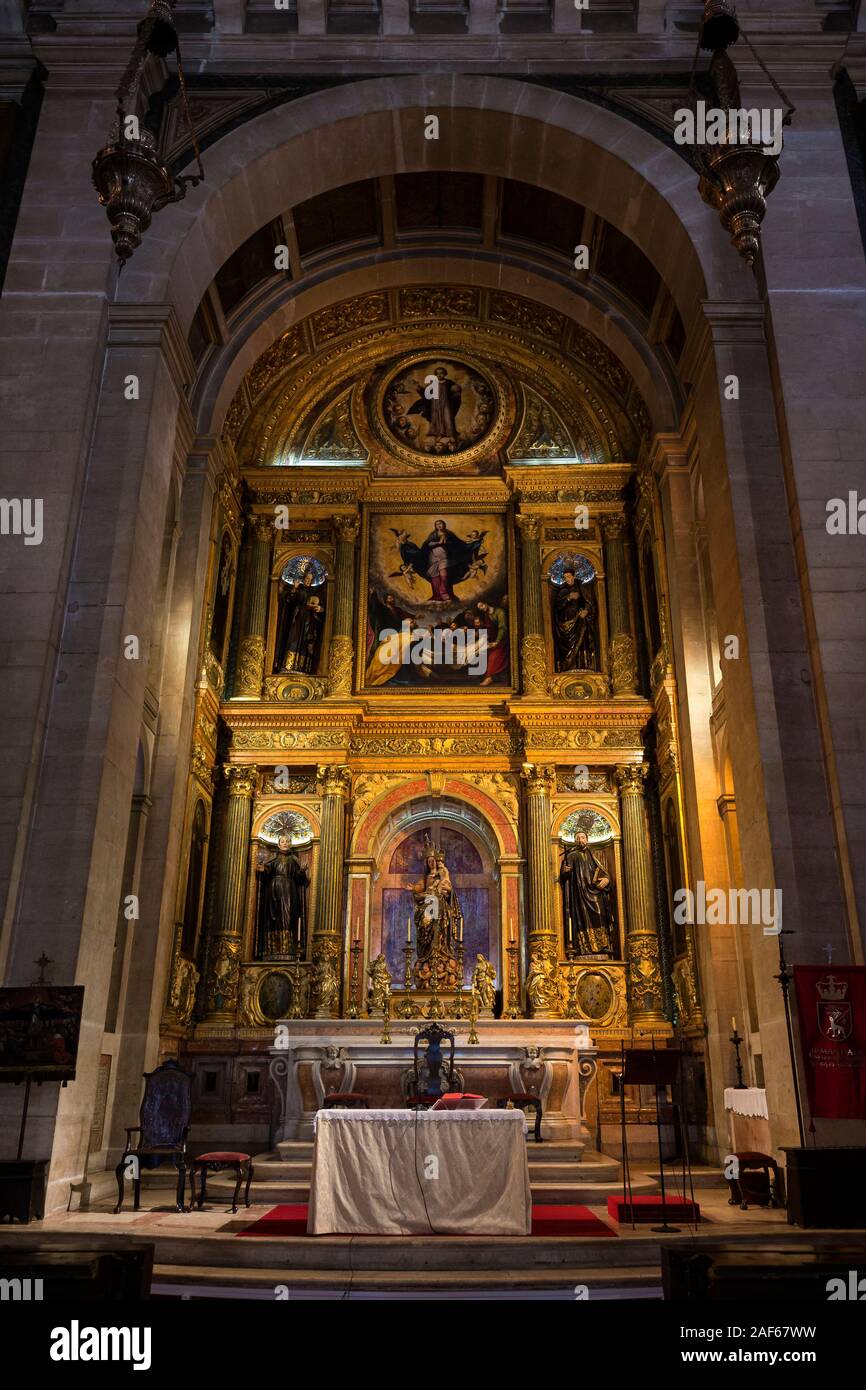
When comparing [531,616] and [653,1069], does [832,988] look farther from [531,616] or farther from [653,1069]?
[531,616]

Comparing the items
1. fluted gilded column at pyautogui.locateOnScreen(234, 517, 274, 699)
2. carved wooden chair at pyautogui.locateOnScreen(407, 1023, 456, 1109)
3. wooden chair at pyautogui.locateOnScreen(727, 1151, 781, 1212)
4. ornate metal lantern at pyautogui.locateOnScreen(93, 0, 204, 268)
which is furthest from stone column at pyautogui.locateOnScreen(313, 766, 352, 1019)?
ornate metal lantern at pyautogui.locateOnScreen(93, 0, 204, 268)

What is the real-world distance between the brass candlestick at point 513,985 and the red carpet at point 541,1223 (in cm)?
591

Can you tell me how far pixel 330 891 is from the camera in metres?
14.9

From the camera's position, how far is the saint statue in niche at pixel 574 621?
1655 centimetres

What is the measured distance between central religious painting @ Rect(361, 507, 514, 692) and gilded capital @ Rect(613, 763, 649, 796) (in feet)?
7.64

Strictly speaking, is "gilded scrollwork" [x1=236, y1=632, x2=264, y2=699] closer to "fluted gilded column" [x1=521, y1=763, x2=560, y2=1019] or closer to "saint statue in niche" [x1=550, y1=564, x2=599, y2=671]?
"fluted gilded column" [x1=521, y1=763, x2=560, y2=1019]

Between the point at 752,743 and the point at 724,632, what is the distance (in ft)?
4.74

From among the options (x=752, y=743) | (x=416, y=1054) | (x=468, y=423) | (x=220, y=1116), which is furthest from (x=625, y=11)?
(x=220, y=1116)

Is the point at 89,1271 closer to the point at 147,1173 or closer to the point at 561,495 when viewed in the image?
the point at 147,1173

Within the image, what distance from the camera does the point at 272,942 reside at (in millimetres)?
14883

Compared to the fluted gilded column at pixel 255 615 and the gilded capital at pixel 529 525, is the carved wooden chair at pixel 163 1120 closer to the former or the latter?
the fluted gilded column at pixel 255 615

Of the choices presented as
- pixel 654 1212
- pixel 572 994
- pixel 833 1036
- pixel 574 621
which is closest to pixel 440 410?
pixel 574 621

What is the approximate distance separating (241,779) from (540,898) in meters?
4.92

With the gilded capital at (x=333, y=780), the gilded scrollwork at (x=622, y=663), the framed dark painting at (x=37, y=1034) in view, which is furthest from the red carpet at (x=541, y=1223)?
the gilded scrollwork at (x=622, y=663)
